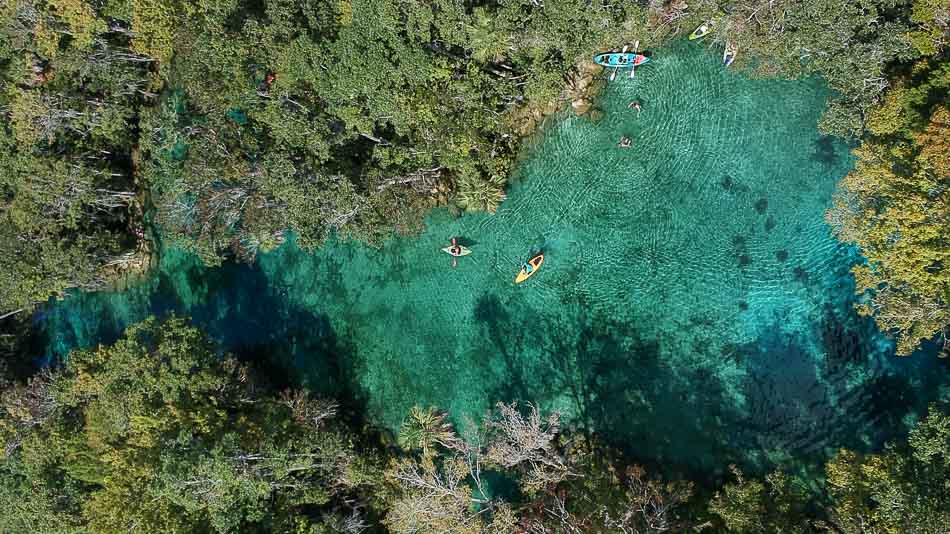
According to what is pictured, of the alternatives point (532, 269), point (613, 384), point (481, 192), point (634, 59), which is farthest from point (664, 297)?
point (634, 59)

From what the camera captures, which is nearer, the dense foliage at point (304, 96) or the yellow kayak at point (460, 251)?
the dense foliage at point (304, 96)

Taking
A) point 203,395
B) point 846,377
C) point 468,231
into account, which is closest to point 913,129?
point 846,377

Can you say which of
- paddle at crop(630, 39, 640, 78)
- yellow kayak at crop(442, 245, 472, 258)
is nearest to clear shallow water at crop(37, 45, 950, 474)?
yellow kayak at crop(442, 245, 472, 258)

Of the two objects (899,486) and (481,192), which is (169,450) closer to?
(481,192)

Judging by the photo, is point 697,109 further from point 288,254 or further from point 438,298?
point 288,254

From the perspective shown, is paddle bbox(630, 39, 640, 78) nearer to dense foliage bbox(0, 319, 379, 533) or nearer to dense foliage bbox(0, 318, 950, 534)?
dense foliage bbox(0, 318, 950, 534)

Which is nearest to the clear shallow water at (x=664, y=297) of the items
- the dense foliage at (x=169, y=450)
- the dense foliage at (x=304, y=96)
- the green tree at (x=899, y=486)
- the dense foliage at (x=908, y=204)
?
the dense foliage at (x=304, y=96)

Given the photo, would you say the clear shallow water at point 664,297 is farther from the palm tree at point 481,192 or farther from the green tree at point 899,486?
the green tree at point 899,486
